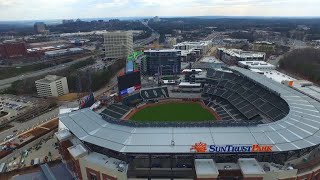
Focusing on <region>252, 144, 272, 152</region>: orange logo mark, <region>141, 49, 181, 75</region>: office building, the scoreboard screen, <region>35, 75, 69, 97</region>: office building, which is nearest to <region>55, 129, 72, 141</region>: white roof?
the scoreboard screen

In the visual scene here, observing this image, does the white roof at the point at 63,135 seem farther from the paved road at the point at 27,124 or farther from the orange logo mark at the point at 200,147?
the orange logo mark at the point at 200,147

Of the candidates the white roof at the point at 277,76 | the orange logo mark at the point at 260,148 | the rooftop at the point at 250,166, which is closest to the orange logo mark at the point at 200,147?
the rooftop at the point at 250,166

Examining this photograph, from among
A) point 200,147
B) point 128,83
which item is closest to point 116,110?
point 128,83

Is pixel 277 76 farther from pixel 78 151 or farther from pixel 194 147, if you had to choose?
pixel 78 151

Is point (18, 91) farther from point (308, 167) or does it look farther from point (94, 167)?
point (308, 167)

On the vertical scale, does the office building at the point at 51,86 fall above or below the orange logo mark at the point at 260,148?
below

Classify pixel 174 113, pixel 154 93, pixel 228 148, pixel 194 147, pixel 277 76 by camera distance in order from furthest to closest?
pixel 277 76
pixel 154 93
pixel 174 113
pixel 194 147
pixel 228 148
